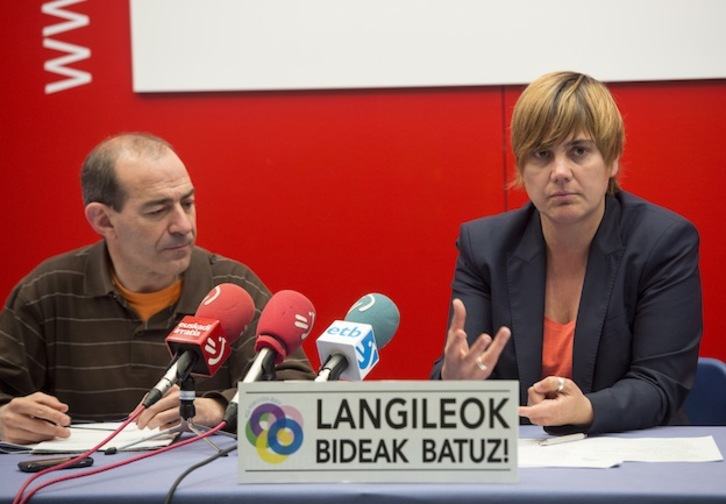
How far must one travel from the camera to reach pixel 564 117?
227cm

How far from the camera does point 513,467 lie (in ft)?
4.73

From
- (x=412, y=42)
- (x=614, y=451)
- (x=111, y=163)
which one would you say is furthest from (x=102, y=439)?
(x=412, y=42)

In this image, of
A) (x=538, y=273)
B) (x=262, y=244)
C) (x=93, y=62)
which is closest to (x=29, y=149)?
(x=93, y=62)

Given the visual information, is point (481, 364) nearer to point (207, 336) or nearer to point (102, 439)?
point (207, 336)

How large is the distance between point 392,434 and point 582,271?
1075 mm

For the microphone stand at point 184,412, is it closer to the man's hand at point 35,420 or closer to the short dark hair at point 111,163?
the man's hand at point 35,420

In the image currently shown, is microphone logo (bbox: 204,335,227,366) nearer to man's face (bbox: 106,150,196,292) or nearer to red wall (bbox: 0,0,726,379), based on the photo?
man's face (bbox: 106,150,196,292)

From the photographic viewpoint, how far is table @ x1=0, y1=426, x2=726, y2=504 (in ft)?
4.50

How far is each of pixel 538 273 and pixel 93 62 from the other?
1.77 m

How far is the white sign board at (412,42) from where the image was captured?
3.14 meters

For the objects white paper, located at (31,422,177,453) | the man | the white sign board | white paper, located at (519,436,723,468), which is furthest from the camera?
the white sign board

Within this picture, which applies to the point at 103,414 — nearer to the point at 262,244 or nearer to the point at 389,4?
the point at 262,244

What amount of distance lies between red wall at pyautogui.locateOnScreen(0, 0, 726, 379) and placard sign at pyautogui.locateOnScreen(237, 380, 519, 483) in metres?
1.84

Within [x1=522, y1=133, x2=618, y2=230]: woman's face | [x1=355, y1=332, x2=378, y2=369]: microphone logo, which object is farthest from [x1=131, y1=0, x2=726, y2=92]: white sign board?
[x1=355, y1=332, x2=378, y2=369]: microphone logo
